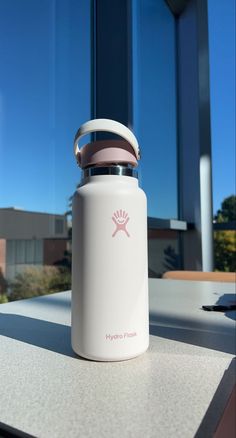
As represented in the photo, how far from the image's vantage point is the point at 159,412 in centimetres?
24

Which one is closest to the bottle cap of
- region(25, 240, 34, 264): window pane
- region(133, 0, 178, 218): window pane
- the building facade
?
the building facade

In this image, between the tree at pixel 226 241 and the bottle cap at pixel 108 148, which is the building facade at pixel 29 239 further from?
the tree at pixel 226 241

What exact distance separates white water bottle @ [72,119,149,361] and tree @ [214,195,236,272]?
2.60 meters

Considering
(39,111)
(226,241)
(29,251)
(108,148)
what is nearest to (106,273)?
(108,148)

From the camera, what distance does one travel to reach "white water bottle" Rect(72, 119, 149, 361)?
33cm

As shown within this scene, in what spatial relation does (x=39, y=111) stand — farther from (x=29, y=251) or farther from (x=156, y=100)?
(x=156, y=100)

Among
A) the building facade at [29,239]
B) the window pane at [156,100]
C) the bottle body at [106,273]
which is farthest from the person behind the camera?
the window pane at [156,100]

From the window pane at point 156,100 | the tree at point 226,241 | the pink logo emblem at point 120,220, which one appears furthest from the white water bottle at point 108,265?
the tree at point 226,241

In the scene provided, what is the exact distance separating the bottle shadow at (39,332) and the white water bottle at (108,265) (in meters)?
0.06

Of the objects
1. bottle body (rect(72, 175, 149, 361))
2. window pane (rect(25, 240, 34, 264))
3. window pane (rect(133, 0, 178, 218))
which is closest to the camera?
bottle body (rect(72, 175, 149, 361))

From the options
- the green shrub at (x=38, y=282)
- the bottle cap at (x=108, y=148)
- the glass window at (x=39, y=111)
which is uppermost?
the glass window at (x=39, y=111)

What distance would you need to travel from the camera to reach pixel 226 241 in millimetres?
2889

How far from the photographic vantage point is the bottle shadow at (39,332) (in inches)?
15.7

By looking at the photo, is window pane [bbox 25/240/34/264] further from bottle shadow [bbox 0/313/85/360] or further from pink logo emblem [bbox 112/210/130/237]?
pink logo emblem [bbox 112/210/130/237]
